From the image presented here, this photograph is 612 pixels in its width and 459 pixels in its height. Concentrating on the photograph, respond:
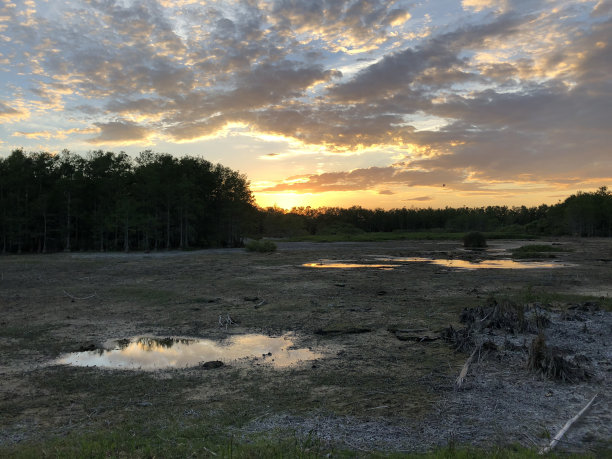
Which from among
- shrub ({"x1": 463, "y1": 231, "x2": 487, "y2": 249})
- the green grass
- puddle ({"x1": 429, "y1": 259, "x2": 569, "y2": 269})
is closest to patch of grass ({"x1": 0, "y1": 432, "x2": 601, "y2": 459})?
the green grass

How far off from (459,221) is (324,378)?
16660 cm

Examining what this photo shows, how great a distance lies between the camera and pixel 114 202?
208 ft

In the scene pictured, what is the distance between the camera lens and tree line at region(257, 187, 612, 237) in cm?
12625

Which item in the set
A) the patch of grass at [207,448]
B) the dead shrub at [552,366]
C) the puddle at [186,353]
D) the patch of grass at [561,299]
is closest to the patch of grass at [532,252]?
the patch of grass at [561,299]

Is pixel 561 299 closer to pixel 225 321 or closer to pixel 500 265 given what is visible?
pixel 225 321

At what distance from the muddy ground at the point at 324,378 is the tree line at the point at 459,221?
94.4m

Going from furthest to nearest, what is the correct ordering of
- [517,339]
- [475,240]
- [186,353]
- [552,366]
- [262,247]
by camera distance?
[475,240], [262,247], [517,339], [186,353], [552,366]

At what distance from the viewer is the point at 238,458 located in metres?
5.31

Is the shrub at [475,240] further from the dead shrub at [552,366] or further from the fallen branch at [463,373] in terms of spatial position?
the fallen branch at [463,373]

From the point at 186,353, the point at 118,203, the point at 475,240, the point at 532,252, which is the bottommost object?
the point at 186,353

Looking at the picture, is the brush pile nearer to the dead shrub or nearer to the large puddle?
the dead shrub

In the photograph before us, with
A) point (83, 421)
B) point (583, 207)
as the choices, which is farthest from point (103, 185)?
point (583, 207)

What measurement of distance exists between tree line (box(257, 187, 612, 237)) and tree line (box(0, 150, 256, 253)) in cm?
3889

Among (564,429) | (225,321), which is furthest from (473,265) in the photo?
(564,429)
